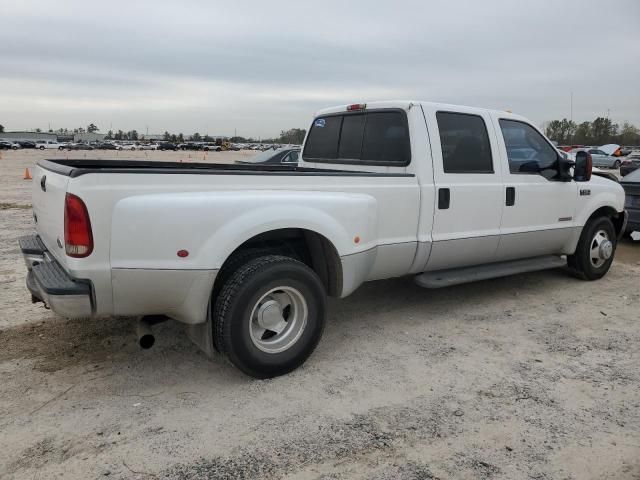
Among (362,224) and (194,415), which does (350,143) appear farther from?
(194,415)

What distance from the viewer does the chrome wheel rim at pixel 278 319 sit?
3.59 metres

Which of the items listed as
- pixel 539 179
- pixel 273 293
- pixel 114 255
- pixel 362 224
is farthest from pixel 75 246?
pixel 539 179

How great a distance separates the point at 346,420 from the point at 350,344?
1.21 m

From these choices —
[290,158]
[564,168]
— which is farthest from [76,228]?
[290,158]

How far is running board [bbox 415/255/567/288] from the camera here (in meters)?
4.75

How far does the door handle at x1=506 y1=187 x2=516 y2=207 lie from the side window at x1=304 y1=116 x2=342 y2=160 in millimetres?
1738

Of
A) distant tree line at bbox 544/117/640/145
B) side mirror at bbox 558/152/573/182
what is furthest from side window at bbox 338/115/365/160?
distant tree line at bbox 544/117/640/145

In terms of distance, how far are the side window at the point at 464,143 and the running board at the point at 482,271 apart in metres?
0.94

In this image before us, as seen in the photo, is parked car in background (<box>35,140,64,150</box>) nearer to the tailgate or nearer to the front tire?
the tailgate

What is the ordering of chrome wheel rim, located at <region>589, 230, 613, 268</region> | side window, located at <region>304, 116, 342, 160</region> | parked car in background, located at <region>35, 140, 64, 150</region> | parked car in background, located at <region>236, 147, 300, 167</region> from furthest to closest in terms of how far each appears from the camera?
1. parked car in background, located at <region>35, 140, 64, 150</region>
2. parked car in background, located at <region>236, 147, 300, 167</region>
3. chrome wheel rim, located at <region>589, 230, 613, 268</region>
4. side window, located at <region>304, 116, 342, 160</region>

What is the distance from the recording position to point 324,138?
5.70 m

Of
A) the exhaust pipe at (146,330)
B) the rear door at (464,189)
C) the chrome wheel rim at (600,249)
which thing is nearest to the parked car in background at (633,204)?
the chrome wheel rim at (600,249)

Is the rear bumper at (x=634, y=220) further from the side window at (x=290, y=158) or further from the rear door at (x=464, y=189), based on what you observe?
the side window at (x=290, y=158)

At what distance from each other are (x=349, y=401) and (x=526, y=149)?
11.4 ft
